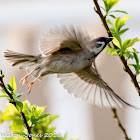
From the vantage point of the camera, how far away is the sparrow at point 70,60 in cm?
148

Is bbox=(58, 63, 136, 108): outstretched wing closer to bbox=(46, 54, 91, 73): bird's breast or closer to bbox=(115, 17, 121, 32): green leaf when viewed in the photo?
bbox=(46, 54, 91, 73): bird's breast

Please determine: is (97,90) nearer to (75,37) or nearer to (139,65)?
(75,37)

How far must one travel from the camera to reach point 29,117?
1.21 m

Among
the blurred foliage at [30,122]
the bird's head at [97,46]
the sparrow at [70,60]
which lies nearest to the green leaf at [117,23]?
the sparrow at [70,60]

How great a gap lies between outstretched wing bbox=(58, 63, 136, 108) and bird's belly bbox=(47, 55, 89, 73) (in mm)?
193

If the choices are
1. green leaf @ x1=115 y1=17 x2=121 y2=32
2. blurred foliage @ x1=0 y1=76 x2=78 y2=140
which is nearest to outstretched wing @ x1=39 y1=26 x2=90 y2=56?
green leaf @ x1=115 y1=17 x2=121 y2=32

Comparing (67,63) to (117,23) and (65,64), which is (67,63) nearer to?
(65,64)

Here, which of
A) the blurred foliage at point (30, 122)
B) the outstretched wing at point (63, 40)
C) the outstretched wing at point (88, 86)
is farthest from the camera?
the outstretched wing at point (88, 86)

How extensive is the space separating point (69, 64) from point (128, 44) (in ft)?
1.35

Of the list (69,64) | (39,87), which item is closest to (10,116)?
(69,64)

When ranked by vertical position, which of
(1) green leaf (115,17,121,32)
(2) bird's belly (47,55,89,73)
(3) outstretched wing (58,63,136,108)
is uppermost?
(1) green leaf (115,17,121,32)

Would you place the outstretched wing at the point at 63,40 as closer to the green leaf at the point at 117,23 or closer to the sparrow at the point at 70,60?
the sparrow at the point at 70,60

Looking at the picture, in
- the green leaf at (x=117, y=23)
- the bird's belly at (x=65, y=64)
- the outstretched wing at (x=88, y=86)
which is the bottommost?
the outstretched wing at (x=88, y=86)

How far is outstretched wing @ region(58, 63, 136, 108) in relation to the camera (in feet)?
5.67
